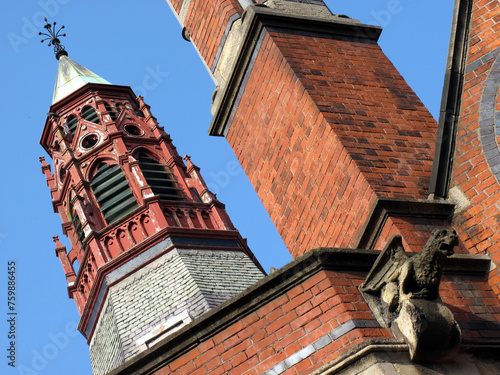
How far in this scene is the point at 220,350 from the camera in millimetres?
7613

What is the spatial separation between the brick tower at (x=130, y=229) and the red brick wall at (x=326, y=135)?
13.2 meters

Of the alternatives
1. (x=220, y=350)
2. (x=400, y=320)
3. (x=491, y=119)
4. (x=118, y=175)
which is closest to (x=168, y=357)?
(x=220, y=350)

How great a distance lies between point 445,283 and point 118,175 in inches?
861

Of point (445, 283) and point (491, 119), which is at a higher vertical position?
point (491, 119)

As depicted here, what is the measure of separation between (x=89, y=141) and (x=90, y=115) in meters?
1.18

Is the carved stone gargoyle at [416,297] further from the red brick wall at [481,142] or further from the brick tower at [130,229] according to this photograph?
the brick tower at [130,229]

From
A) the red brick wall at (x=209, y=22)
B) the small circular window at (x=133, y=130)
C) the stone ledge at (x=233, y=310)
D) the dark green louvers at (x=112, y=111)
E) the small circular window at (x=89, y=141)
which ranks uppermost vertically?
the dark green louvers at (x=112, y=111)

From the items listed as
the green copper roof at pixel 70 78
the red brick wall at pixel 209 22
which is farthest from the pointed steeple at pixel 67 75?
the red brick wall at pixel 209 22

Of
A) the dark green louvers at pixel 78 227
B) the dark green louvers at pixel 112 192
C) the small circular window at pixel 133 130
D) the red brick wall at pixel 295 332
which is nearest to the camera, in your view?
the red brick wall at pixel 295 332

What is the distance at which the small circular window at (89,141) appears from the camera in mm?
31073

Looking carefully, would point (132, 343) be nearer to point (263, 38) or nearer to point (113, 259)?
point (113, 259)

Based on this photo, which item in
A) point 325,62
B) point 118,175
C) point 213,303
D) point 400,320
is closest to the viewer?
point 400,320

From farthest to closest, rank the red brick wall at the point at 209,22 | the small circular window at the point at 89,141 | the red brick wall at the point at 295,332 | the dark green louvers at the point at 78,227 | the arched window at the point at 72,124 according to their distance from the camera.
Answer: the arched window at the point at 72,124, the small circular window at the point at 89,141, the dark green louvers at the point at 78,227, the red brick wall at the point at 209,22, the red brick wall at the point at 295,332

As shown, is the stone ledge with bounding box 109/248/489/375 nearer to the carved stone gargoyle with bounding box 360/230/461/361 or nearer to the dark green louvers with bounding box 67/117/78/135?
the carved stone gargoyle with bounding box 360/230/461/361
